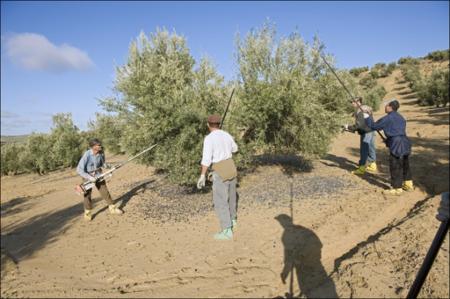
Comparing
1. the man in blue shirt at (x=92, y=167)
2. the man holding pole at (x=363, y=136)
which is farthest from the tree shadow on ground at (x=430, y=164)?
the man in blue shirt at (x=92, y=167)

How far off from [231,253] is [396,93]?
39.3 m

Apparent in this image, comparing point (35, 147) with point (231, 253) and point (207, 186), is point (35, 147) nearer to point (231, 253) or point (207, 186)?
point (207, 186)

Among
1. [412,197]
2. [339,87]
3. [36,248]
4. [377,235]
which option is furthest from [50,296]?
[339,87]

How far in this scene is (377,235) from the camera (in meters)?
5.39

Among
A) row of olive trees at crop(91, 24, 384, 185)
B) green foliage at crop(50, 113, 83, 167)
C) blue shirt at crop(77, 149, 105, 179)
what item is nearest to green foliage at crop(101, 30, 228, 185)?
row of olive trees at crop(91, 24, 384, 185)

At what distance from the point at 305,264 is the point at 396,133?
4353mm

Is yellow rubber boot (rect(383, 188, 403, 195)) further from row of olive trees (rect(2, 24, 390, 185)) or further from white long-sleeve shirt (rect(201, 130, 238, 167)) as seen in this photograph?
white long-sleeve shirt (rect(201, 130, 238, 167))

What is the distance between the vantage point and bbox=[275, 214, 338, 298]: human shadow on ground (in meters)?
3.95

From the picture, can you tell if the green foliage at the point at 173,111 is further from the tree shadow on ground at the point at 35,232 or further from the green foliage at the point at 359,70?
the green foliage at the point at 359,70

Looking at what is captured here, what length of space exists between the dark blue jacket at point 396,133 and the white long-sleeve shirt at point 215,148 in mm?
3989

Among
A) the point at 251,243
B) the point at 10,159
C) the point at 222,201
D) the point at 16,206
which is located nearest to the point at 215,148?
the point at 222,201

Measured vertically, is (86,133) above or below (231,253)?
above

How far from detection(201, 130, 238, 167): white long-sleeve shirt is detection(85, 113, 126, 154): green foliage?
7.22 meters

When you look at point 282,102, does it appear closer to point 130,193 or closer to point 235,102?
point 235,102
